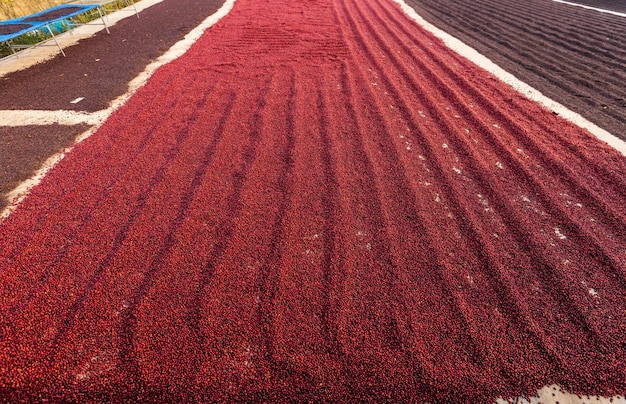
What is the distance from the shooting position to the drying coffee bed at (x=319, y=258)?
2.27m

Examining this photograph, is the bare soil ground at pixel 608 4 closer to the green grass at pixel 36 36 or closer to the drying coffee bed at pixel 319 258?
the drying coffee bed at pixel 319 258

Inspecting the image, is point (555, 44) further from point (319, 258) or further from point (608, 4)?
point (319, 258)

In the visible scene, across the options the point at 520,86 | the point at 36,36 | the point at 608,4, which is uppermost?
the point at 36,36

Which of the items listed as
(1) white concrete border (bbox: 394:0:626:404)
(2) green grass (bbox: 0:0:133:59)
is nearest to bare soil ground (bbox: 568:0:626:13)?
(1) white concrete border (bbox: 394:0:626:404)

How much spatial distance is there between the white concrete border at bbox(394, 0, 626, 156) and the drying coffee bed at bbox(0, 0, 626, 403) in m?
0.33

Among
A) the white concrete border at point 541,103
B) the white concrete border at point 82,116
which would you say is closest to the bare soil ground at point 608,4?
the white concrete border at point 541,103

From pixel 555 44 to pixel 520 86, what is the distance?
3.98 m

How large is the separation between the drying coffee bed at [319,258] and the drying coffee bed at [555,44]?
1.43m

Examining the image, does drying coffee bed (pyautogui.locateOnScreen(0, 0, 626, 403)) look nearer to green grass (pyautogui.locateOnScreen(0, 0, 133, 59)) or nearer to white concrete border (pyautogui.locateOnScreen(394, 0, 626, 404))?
white concrete border (pyautogui.locateOnScreen(394, 0, 626, 404))

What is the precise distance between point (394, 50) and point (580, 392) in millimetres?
7955

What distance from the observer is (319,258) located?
3.04m

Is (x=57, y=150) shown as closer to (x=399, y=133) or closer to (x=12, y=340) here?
(x=12, y=340)

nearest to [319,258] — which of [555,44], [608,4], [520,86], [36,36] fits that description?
[520,86]

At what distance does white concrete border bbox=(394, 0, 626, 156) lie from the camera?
4844 mm
